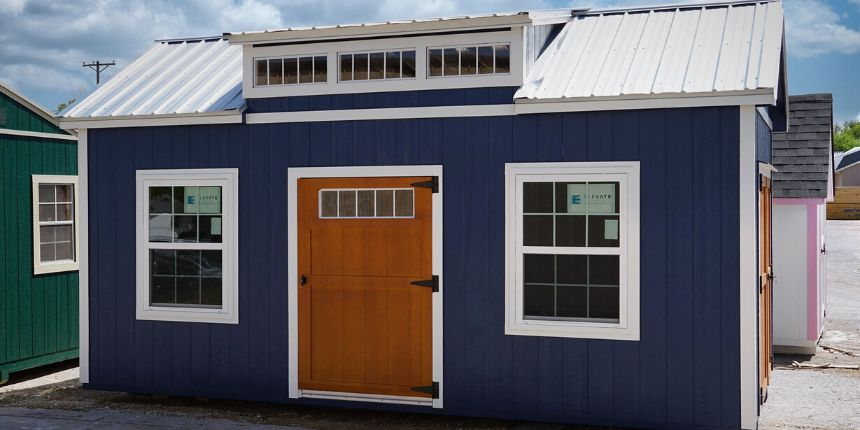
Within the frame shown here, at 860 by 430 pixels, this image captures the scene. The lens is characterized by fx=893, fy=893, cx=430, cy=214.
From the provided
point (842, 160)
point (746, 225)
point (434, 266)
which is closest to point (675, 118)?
point (746, 225)

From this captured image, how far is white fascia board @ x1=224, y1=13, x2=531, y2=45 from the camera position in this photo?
22.0 ft

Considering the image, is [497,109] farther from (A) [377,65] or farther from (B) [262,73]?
(B) [262,73]

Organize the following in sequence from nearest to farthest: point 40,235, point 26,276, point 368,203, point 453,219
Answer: point 453,219 < point 368,203 < point 26,276 < point 40,235

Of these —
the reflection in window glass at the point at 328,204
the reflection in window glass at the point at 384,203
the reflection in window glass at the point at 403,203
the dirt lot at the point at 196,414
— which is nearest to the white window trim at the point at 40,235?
the dirt lot at the point at 196,414

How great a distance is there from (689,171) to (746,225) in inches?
21.1

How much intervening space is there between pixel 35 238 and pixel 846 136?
91.4m

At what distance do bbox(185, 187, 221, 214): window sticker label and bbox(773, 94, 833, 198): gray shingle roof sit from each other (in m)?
6.18

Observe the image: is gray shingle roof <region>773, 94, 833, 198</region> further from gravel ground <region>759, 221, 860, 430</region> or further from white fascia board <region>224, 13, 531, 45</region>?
white fascia board <region>224, 13, 531, 45</region>

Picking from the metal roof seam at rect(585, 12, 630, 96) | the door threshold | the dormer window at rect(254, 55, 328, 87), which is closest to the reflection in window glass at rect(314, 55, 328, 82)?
the dormer window at rect(254, 55, 328, 87)

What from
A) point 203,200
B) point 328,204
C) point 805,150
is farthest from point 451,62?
point 805,150

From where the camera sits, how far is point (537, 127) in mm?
6633

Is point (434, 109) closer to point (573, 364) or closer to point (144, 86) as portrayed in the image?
point (573, 364)

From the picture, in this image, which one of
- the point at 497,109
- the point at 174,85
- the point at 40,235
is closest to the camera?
the point at 497,109

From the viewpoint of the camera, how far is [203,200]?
24.6 ft
